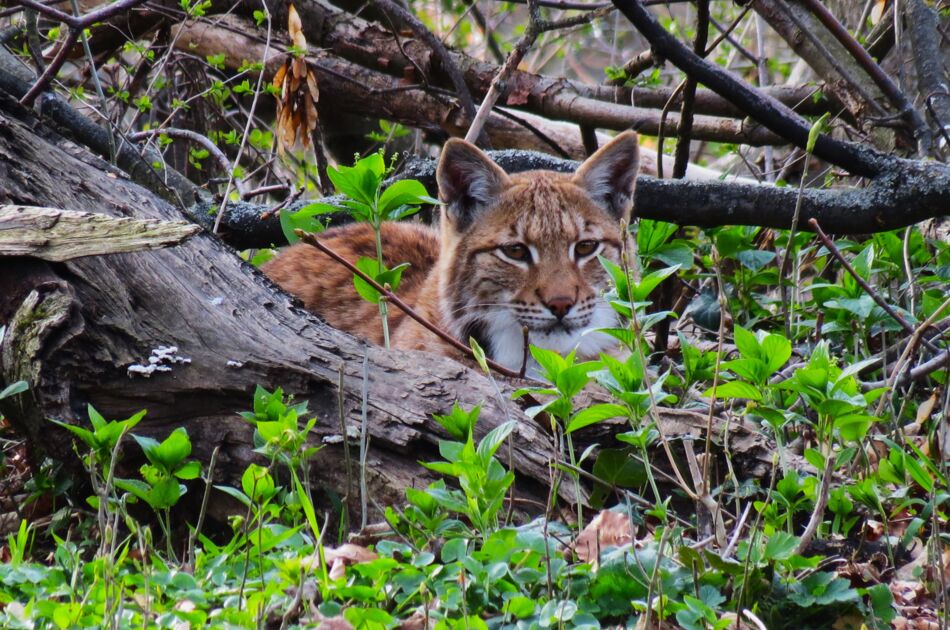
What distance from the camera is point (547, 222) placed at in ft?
15.9

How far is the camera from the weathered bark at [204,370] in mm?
3201

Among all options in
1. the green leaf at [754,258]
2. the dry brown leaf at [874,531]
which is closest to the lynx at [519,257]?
the green leaf at [754,258]

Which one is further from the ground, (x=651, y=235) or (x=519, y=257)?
(x=651, y=235)

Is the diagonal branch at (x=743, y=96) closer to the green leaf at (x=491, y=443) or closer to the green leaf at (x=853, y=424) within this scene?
the green leaf at (x=853, y=424)

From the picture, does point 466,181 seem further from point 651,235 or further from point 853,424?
point 853,424

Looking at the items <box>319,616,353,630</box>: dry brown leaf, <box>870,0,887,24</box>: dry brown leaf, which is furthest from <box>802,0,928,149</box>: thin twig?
<box>319,616,353,630</box>: dry brown leaf

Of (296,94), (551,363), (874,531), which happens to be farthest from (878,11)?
(551,363)

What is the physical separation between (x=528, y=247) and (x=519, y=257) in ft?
0.21

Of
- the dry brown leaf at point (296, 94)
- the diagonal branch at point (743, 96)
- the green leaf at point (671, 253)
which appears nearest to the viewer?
the diagonal branch at point (743, 96)

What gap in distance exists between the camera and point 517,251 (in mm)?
4867

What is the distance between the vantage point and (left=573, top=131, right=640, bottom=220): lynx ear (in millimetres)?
4766

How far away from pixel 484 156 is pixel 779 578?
2767 mm

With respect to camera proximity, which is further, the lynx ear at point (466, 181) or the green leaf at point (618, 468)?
the lynx ear at point (466, 181)

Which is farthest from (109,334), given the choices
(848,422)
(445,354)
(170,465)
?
(848,422)
